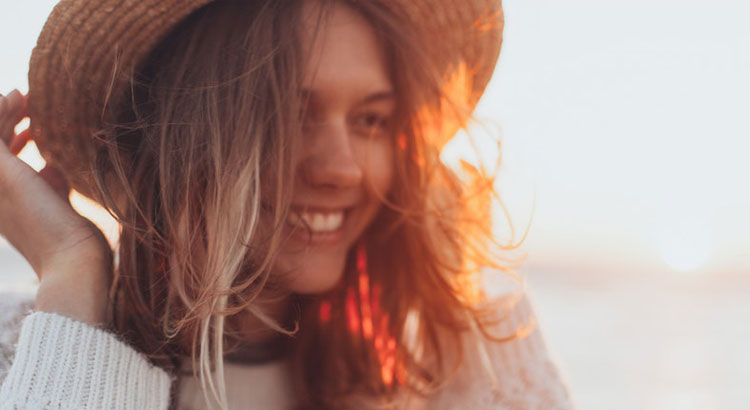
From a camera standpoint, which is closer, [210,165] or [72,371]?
[72,371]

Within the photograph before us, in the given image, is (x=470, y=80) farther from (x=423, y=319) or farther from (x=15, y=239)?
(x=15, y=239)

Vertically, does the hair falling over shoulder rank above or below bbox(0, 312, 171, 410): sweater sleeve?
above

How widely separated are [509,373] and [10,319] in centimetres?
118

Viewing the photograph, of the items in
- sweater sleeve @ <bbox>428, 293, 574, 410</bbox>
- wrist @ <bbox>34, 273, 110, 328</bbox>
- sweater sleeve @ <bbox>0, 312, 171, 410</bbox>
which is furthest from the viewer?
sweater sleeve @ <bbox>428, 293, 574, 410</bbox>

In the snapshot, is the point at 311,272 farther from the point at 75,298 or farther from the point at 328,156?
the point at 75,298

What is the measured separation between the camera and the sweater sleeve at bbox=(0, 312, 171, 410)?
49.6 inches

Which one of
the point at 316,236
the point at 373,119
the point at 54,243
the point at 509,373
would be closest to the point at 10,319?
the point at 54,243

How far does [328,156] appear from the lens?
1541mm

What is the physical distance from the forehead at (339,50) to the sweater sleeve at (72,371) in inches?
24.7

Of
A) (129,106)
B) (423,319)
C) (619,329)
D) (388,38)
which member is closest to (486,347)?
(423,319)

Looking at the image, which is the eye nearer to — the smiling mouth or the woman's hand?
the smiling mouth

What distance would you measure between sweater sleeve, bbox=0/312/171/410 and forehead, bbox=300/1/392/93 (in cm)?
63

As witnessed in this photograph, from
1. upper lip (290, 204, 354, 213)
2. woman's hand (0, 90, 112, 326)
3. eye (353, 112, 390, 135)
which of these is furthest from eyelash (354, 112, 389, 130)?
woman's hand (0, 90, 112, 326)

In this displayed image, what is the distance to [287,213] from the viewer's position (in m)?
1.53
